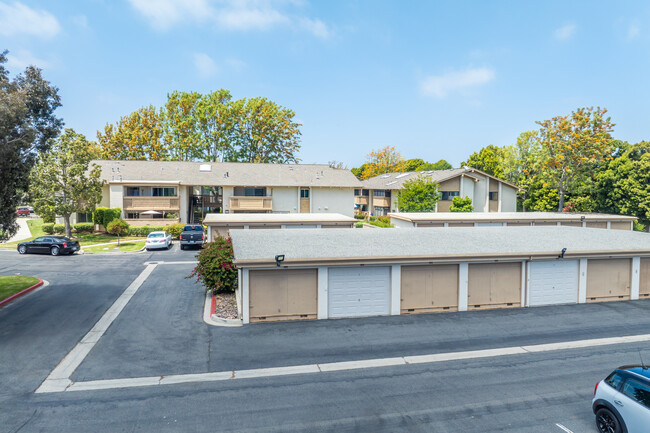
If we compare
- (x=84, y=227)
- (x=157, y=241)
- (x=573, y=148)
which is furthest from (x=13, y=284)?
(x=573, y=148)

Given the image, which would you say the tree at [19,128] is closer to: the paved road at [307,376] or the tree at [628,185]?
the paved road at [307,376]

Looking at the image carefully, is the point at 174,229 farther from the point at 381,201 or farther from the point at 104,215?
the point at 381,201

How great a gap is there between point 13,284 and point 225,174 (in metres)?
28.6

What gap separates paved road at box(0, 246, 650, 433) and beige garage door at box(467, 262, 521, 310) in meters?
0.64

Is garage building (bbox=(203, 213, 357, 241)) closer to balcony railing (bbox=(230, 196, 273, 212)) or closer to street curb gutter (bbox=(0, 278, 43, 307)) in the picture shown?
street curb gutter (bbox=(0, 278, 43, 307))

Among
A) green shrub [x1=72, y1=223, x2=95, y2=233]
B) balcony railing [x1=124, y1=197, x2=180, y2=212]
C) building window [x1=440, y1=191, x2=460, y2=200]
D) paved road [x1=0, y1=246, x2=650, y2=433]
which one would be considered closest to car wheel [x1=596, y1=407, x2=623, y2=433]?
paved road [x1=0, y1=246, x2=650, y2=433]

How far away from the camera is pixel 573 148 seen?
51688 millimetres

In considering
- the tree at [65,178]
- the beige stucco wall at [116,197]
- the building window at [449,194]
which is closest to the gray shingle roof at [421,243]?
the tree at [65,178]

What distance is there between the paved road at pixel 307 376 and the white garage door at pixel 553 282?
2.12 ft

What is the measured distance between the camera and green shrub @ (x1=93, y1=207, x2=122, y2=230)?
41406 mm

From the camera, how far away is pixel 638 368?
27.8ft

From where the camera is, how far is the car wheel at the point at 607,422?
318 inches

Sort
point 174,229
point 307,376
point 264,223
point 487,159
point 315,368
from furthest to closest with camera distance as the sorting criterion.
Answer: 1. point 487,159
2. point 174,229
3. point 264,223
4. point 315,368
5. point 307,376

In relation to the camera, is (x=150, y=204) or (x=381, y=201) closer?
(x=150, y=204)
